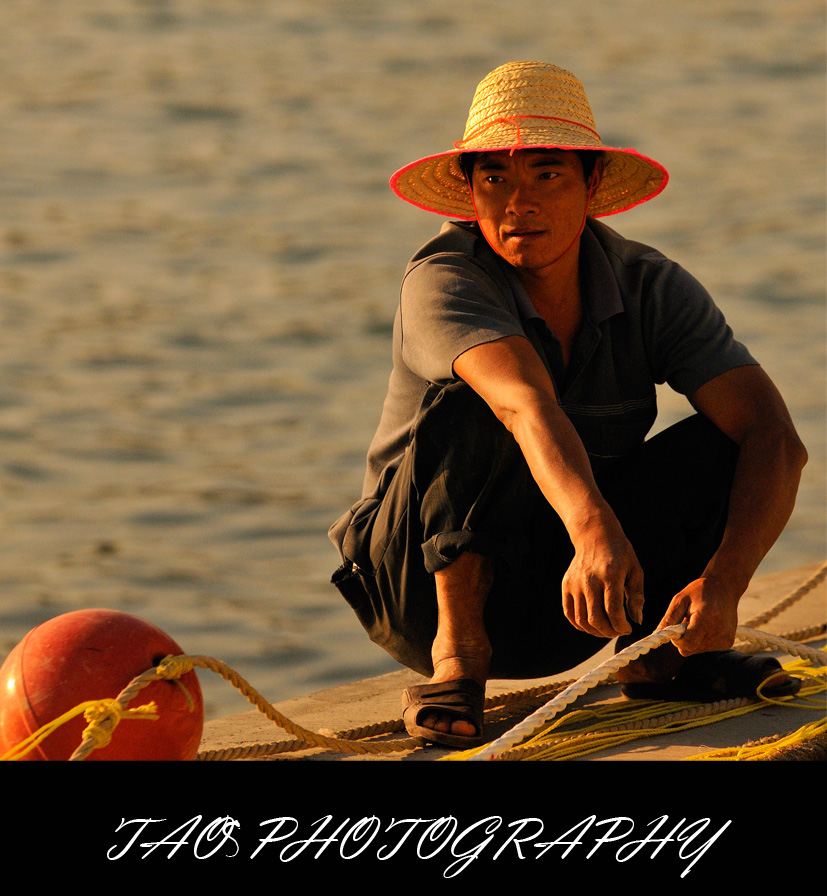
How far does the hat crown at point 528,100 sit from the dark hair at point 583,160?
41 millimetres

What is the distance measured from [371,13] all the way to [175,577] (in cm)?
988

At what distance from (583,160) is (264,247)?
21.6 ft

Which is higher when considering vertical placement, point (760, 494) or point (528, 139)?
point (528, 139)

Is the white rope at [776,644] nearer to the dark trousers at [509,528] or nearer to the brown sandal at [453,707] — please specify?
the dark trousers at [509,528]

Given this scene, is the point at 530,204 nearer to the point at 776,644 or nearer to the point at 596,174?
the point at 596,174

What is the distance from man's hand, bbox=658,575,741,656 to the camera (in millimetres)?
2186

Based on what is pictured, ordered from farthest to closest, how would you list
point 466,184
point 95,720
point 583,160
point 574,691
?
point 466,184
point 583,160
point 574,691
point 95,720

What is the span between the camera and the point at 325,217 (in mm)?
9562

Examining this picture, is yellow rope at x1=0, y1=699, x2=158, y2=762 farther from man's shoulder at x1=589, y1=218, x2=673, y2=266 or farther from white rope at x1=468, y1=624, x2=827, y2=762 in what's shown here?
man's shoulder at x1=589, y1=218, x2=673, y2=266

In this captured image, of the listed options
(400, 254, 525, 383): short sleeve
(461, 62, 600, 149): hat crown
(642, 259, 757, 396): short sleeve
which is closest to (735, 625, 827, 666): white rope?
(642, 259, 757, 396): short sleeve

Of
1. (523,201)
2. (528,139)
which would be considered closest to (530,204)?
(523,201)

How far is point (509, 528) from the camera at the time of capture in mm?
2393

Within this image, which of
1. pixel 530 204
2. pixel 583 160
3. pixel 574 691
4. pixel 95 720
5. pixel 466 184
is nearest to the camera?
pixel 95 720
